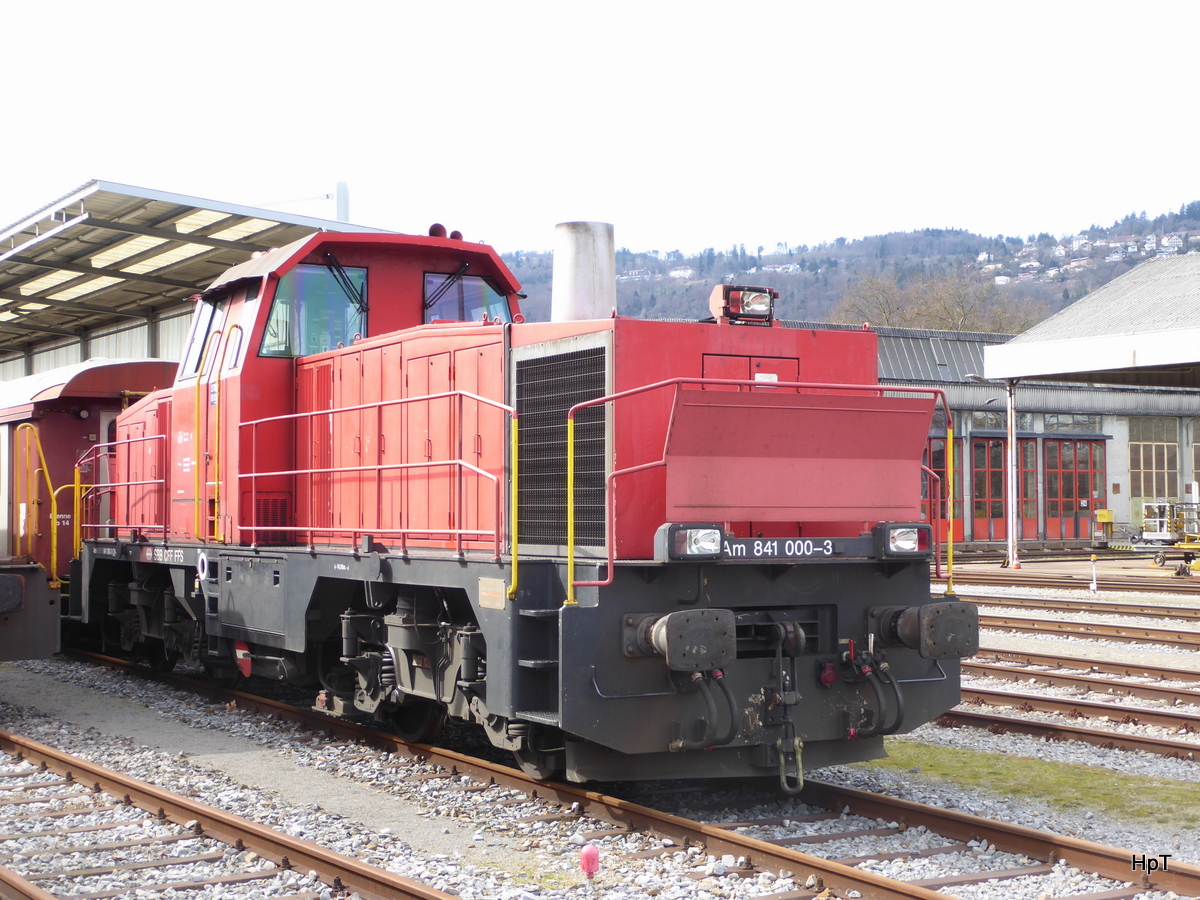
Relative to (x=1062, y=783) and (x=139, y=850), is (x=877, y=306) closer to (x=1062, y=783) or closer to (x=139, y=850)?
(x=1062, y=783)

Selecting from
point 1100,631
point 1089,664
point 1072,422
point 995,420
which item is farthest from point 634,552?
point 1072,422

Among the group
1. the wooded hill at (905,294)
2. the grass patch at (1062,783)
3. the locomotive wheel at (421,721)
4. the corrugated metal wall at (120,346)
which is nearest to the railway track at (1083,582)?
the grass patch at (1062,783)

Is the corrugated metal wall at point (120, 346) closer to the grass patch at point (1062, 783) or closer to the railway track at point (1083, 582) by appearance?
the railway track at point (1083, 582)

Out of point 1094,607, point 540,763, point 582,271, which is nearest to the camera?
point 540,763

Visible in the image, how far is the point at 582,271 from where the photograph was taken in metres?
6.72

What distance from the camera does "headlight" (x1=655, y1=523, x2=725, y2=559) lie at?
5.53m

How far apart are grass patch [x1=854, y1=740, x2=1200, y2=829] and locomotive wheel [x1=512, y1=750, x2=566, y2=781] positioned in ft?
6.92

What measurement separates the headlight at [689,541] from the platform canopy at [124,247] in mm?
10181

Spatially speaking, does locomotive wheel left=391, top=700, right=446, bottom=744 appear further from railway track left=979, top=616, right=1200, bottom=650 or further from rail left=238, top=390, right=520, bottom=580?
railway track left=979, top=616, right=1200, bottom=650

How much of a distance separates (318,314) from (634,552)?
12.6 feet

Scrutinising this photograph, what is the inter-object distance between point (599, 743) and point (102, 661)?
338 inches

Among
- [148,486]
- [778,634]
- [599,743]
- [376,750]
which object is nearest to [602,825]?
[599,743]

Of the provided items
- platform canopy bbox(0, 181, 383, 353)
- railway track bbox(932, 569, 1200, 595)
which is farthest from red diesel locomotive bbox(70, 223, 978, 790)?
railway track bbox(932, 569, 1200, 595)

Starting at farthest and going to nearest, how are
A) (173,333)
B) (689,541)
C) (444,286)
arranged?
1. (173,333)
2. (444,286)
3. (689,541)
